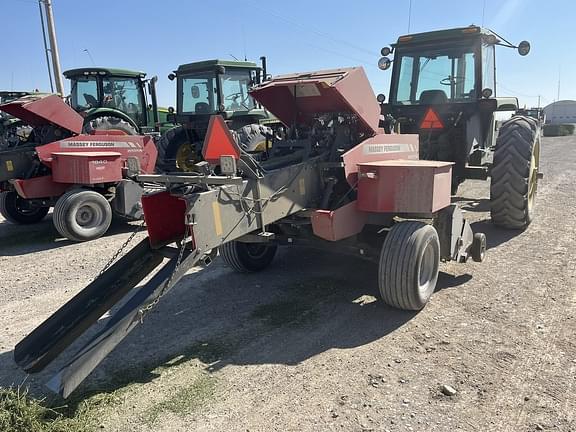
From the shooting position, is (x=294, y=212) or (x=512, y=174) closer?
(x=294, y=212)

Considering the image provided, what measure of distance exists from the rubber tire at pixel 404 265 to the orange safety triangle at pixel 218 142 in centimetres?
147

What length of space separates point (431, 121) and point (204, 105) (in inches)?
204

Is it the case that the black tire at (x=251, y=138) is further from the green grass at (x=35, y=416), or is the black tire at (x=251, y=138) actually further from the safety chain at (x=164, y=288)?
the green grass at (x=35, y=416)

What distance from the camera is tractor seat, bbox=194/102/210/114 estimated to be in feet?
33.6

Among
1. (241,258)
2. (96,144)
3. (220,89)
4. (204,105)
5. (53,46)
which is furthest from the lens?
(53,46)

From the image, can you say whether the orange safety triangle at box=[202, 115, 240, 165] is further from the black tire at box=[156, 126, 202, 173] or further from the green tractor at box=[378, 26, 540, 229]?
the black tire at box=[156, 126, 202, 173]

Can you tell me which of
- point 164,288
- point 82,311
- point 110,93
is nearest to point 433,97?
point 164,288

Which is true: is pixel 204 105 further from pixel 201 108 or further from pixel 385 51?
pixel 385 51

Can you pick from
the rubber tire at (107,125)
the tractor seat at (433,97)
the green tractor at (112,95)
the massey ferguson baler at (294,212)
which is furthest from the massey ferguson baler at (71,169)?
the tractor seat at (433,97)

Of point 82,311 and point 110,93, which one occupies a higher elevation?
point 110,93

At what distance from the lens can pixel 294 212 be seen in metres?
4.12

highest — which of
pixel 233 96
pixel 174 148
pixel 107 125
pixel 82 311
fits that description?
pixel 233 96

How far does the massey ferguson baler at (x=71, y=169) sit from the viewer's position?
7.26 metres

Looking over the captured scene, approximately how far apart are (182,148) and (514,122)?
6.49 m
